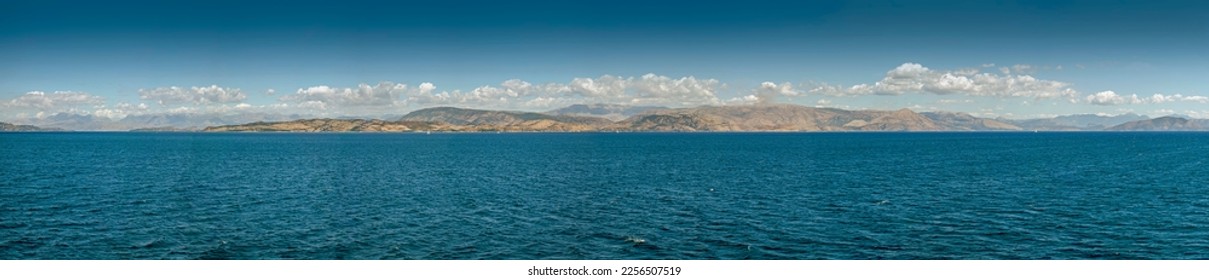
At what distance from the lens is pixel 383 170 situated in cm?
12925

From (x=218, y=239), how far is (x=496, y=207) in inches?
973

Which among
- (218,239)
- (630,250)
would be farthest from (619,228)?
(218,239)

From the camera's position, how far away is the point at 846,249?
48.7 metres

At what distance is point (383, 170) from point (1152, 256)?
10963cm

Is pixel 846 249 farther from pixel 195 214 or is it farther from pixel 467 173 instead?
pixel 467 173

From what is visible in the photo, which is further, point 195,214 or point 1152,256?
point 195,214
